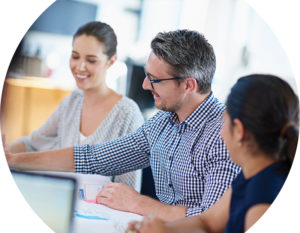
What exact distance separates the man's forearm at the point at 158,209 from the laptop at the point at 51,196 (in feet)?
0.55

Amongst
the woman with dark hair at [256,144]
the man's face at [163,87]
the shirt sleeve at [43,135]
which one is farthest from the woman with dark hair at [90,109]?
the woman with dark hair at [256,144]

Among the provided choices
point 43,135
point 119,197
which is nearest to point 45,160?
point 43,135

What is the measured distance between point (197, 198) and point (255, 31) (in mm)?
443

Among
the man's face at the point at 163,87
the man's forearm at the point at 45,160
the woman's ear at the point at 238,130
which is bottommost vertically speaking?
the man's forearm at the point at 45,160

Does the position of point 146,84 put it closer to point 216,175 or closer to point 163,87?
point 163,87

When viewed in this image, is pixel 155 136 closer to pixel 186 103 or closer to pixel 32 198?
pixel 186 103

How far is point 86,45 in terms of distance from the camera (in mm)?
1117

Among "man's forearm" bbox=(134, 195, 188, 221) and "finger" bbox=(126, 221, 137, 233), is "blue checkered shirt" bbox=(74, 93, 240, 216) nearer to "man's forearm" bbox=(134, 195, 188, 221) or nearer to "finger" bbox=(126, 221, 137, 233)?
"man's forearm" bbox=(134, 195, 188, 221)

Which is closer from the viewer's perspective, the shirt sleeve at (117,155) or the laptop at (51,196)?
the laptop at (51,196)

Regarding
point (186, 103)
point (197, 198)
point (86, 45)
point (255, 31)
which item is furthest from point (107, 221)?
point (255, 31)

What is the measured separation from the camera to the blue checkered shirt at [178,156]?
3.13 feet

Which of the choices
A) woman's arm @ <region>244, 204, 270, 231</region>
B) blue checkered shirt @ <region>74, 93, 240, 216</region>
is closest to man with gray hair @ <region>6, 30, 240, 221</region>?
blue checkered shirt @ <region>74, 93, 240, 216</region>

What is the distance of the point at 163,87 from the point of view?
1020 millimetres

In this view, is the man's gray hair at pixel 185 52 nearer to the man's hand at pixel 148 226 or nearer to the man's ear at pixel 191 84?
the man's ear at pixel 191 84
